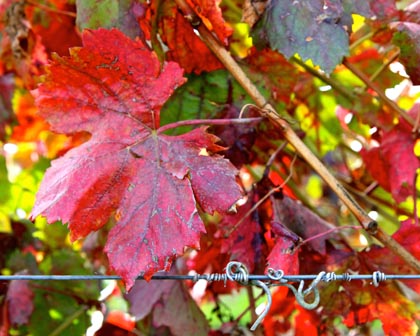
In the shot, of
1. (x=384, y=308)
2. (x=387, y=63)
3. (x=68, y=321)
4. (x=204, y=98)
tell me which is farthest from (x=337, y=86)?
(x=68, y=321)

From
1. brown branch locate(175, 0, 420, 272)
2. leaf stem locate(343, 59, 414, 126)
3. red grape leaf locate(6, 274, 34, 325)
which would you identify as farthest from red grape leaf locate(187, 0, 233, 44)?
red grape leaf locate(6, 274, 34, 325)

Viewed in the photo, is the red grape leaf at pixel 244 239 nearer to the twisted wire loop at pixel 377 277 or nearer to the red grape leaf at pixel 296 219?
the red grape leaf at pixel 296 219

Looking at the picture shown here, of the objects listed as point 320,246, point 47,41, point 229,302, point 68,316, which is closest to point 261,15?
point 320,246

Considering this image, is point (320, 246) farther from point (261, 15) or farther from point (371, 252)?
point (261, 15)

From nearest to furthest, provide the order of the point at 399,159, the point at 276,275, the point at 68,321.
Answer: the point at 276,275 → the point at 399,159 → the point at 68,321

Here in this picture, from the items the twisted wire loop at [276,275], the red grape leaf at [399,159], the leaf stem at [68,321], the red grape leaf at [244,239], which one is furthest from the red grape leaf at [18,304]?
the red grape leaf at [399,159]

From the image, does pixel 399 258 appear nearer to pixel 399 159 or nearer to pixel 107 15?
pixel 399 159

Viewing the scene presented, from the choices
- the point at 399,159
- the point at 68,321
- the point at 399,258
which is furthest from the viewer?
the point at 68,321

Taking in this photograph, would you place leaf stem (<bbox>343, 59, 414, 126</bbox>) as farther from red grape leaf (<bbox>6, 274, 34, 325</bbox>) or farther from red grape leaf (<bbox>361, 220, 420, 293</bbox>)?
red grape leaf (<bbox>6, 274, 34, 325</bbox>)
